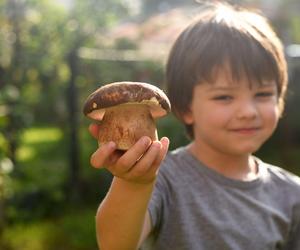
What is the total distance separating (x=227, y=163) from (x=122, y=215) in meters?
0.62

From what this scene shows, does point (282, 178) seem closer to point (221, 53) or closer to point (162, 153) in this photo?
point (221, 53)

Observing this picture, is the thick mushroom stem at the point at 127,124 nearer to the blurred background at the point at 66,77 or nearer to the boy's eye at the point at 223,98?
the boy's eye at the point at 223,98

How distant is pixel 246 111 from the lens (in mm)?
1703

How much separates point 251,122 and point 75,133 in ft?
10.8

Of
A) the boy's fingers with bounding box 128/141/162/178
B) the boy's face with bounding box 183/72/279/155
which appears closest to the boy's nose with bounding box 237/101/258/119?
the boy's face with bounding box 183/72/279/155

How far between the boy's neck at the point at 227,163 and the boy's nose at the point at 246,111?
22cm

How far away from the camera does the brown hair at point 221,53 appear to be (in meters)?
1.76

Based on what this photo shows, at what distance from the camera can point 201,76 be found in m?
1.77

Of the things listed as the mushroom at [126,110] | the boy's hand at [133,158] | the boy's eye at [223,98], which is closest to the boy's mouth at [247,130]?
the boy's eye at [223,98]

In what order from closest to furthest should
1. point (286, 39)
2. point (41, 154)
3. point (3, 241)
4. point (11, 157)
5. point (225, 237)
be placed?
1. point (225, 237)
2. point (3, 241)
3. point (11, 157)
4. point (286, 39)
5. point (41, 154)

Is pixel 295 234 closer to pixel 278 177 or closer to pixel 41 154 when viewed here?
pixel 278 177

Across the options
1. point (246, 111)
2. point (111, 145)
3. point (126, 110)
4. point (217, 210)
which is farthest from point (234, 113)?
→ point (111, 145)

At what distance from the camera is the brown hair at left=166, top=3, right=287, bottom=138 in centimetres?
176

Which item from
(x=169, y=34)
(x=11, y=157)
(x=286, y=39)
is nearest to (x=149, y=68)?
(x=169, y=34)
